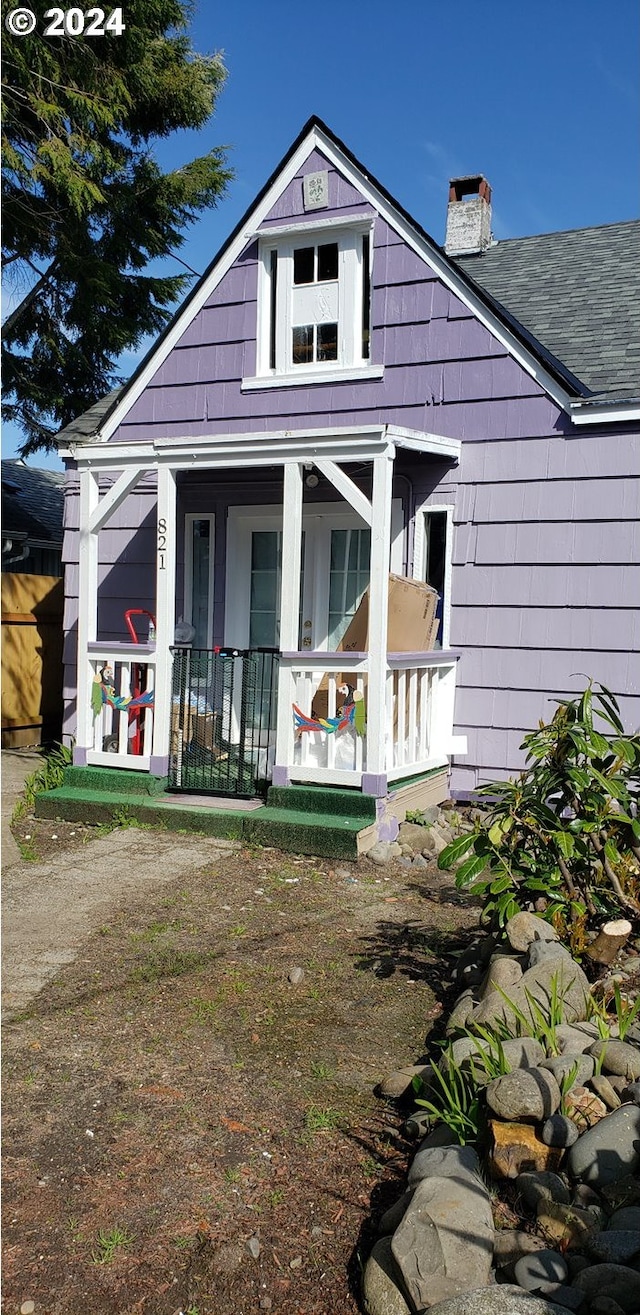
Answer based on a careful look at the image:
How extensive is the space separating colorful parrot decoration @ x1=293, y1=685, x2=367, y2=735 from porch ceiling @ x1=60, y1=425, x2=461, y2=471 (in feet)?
5.61

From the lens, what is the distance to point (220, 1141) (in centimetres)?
336

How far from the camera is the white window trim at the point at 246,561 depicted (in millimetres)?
9258

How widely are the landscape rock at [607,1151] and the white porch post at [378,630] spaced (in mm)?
4281

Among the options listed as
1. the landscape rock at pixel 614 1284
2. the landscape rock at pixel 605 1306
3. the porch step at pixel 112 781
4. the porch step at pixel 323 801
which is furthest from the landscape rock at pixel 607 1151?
the porch step at pixel 112 781

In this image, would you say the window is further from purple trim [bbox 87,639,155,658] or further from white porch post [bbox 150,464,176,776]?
purple trim [bbox 87,639,155,658]

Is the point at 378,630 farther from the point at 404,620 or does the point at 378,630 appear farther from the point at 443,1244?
the point at 443,1244

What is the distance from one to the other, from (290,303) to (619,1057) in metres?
7.54

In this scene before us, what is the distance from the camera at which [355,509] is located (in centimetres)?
745

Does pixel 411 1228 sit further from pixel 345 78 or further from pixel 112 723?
pixel 345 78

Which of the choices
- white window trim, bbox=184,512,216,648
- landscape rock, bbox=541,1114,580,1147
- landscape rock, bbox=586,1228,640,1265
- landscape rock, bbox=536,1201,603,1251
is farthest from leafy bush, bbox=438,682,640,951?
white window trim, bbox=184,512,216,648

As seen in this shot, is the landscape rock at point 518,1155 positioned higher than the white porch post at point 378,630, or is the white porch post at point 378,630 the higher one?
the white porch post at point 378,630

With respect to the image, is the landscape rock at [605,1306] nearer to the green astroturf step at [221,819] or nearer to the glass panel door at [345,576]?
the green astroturf step at [221,819]

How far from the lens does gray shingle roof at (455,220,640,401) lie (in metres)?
8.16

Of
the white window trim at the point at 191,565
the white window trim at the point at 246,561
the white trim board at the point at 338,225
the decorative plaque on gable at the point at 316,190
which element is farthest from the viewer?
the white window trim at the point at 191,565
